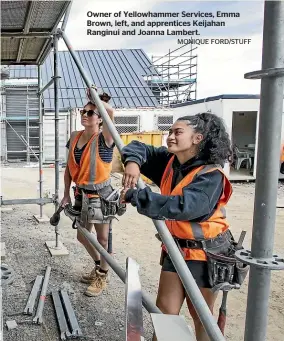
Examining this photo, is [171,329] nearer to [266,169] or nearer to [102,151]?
[266,169]

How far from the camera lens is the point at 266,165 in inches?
54.2

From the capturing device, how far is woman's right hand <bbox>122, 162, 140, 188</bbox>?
1.98 m

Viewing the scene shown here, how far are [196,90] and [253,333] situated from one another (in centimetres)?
1900

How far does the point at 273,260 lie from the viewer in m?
1.42

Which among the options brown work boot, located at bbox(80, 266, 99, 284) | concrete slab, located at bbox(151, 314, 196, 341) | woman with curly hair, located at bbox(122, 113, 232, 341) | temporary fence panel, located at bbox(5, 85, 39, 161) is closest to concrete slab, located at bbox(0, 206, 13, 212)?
brown work boot, located at bbox(80, 266, 99, 284)

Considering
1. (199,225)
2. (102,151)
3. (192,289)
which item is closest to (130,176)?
(199,225)

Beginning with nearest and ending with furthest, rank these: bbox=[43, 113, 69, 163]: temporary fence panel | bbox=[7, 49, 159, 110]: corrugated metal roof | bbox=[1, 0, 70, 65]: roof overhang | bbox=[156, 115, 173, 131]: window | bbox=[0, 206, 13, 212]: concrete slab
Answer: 1. bbox=[1, 0, 70, 65]: roof overhang
2. bbox=[0, 206, 13, 212]: concrete slab
3. bbox=[43, 113, 69, 163]: temporary fence panel
4. bbox=[156, 115, 173, 131]: window
5. bbox=[7, 49, 159, 110]: corrugated metal roof

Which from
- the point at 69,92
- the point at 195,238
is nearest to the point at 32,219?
the point at 195,238

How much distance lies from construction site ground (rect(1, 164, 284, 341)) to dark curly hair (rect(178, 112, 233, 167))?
165cm

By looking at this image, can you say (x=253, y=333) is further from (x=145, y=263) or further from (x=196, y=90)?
(x=196, y=90)

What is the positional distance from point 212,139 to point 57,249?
3.37m

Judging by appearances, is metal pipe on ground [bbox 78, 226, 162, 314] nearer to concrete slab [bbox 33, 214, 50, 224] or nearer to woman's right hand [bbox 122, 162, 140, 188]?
woman's right hand [bbox 122, 162, 140, 188]

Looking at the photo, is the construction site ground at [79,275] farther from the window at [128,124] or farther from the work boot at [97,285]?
the window at [128,124]

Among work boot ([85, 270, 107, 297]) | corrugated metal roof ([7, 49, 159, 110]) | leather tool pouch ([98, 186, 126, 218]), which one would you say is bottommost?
work boot ([85, 270, 107, 297])
